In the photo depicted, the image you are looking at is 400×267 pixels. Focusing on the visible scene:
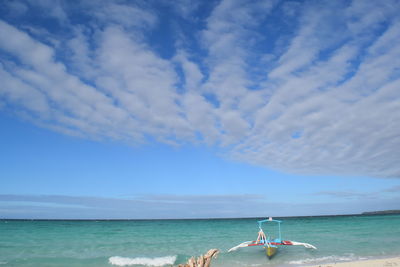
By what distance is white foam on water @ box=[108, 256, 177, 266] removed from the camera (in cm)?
1905

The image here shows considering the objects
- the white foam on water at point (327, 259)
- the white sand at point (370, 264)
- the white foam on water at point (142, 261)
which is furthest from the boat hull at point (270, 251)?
the white foam on water at point (142, 261)

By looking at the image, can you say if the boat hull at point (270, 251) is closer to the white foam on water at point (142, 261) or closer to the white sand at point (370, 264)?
the white sand at point (370, 264)

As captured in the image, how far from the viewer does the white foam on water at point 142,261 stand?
62.5 ft

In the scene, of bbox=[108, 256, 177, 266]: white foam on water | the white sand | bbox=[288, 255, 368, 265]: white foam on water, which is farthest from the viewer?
bbox=[108, 256, 177, 266]: white foam on water

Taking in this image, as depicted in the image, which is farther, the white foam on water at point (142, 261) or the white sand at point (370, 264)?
the white foam on water at point (142, 261)

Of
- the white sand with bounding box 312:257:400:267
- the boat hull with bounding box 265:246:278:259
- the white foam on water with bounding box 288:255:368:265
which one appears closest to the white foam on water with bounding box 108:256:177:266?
the boat hull with bounding box 265:246:278:259

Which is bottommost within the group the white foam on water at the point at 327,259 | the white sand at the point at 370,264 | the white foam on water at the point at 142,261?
the white foam on water at the point at 142,261

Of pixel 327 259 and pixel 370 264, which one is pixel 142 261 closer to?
pixel 327 259

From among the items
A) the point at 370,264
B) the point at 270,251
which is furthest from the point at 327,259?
the point at 270,251

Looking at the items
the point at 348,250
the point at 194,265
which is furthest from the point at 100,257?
the point at 348,250

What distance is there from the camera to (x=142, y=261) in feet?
64.3

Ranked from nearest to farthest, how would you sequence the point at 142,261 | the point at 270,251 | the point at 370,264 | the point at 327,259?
the point at 370,264, the point at 327,259, the point at 142,261, the point at 270,251

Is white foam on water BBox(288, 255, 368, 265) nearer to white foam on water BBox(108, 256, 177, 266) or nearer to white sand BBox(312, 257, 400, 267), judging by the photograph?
white sand BBox(312, 257, 400, 267)

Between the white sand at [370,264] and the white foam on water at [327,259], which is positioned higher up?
the white sand at [370,264]
